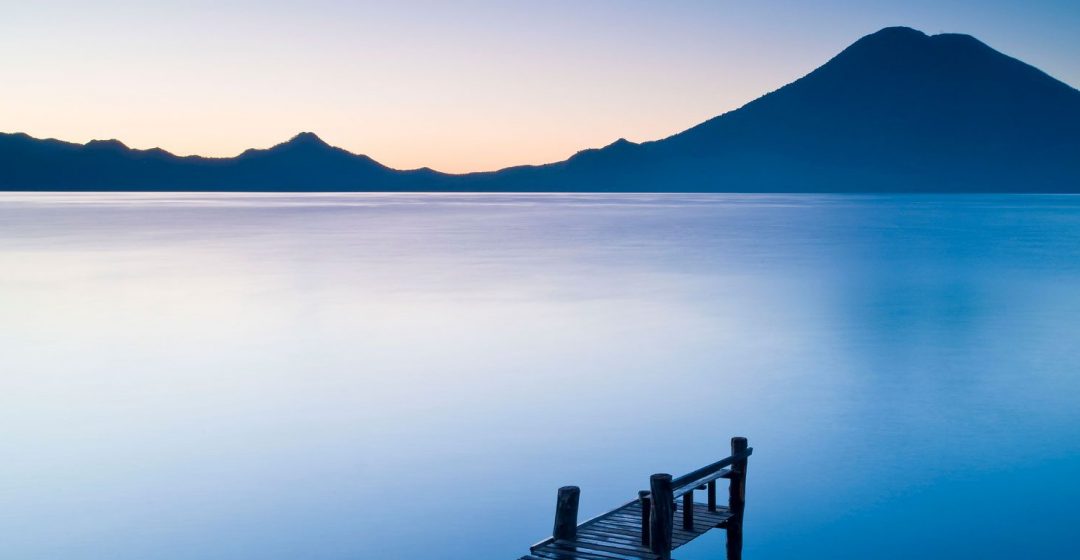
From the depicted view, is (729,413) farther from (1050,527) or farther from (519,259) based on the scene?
(519,259)

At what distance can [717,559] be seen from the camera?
7773mm

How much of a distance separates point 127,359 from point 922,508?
13589 mm

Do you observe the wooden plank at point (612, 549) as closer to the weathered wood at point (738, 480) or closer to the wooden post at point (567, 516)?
the wooden post at point (567, 516)

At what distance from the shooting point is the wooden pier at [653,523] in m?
6.30

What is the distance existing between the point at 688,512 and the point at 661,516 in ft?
2.65

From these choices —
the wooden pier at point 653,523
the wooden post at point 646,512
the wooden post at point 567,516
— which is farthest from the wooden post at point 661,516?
the wooden post at point 567,516

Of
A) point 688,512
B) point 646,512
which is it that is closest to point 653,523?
point 646,512

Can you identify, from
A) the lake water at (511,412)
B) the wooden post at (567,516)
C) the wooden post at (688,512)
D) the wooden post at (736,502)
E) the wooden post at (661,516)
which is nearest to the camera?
the wooden post at (661,516)

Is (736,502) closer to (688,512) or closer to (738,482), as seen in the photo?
(738,482)

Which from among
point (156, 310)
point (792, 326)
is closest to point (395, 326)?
point (156, 310)

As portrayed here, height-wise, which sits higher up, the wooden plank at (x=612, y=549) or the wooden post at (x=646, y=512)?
the wooden post at (x=646, y=512)

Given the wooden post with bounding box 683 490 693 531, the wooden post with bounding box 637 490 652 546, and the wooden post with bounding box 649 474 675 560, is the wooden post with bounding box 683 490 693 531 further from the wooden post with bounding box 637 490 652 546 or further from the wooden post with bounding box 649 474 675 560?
the wooden post with bounding box 649 474 675 560

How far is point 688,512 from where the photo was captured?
23.1 feet

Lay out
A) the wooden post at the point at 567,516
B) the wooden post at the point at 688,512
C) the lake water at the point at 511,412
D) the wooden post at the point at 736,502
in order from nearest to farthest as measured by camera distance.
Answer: the wooden post at the point at 567,516, the wooden post at the point at 688,512, the wooden post at the point at 736,502, the lake water at the point at 511,412
